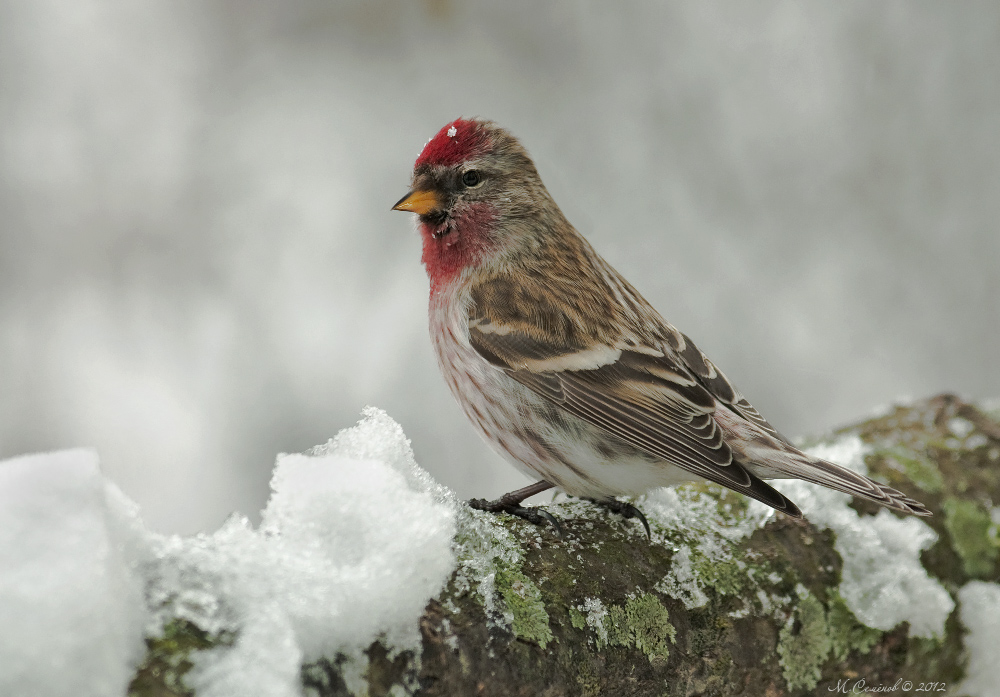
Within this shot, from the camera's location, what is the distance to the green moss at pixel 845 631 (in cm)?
201

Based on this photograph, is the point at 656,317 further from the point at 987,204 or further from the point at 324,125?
the point at 987,204

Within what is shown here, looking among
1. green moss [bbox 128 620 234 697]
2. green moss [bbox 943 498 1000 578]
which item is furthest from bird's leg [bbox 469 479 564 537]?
green moss [bbox 943 498 1000 578]

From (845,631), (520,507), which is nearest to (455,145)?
(520,507)

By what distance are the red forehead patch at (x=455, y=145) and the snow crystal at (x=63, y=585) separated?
5.50ft

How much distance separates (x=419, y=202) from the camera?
2564 mm

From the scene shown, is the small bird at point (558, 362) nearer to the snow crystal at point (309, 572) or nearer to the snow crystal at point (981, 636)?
the snow crystal at point (309, 572)

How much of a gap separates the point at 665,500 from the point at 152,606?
1417mm

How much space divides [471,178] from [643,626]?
154 centimetres

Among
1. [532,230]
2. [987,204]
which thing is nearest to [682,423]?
[532,230]

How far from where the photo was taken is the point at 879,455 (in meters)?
2.60

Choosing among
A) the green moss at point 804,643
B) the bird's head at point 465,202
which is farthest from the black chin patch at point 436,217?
the green moss at point 804,643

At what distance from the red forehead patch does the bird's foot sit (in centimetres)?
112

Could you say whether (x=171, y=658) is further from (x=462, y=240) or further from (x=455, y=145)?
(x=455, y=145)

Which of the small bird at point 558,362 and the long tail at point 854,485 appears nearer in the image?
the long tail at point 854,485
